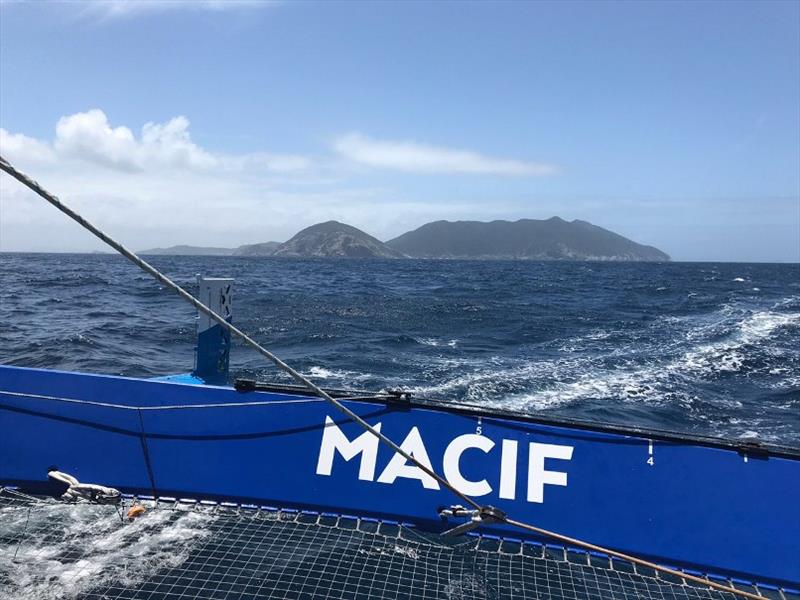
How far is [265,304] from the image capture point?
28562 mm

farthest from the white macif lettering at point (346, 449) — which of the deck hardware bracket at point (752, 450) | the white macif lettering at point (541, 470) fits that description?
the deck hardware bracket at point (752, 450)

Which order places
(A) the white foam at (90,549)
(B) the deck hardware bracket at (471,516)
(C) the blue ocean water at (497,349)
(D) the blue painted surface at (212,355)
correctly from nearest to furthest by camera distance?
1. (A) the white foam at (90,549)
2. (B) the deck hardware bracket at (471,516)
3. (D) the blue painted surface at (212,355)
4. (C) the blue ocean water at (497,349)

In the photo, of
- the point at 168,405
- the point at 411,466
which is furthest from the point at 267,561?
the point at 168,405

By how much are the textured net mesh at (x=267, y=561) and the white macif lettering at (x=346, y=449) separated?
37cm

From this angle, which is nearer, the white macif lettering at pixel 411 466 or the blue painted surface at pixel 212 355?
the white macif lettering at pixel 411 466

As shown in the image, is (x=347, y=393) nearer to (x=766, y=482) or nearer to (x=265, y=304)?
(x=766, y=482)

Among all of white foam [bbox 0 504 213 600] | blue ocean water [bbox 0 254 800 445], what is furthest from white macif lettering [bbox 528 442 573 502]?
blue ocean water [bbox 0 254 800 445]

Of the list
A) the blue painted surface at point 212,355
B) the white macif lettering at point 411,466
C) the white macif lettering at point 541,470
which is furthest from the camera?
the blue painted surface at point 212,355

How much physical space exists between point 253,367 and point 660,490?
1191 centimetres

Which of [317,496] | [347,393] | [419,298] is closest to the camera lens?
[317,496]

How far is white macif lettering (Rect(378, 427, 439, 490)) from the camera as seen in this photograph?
4.64 m

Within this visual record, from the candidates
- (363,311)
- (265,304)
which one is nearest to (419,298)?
(363,311)

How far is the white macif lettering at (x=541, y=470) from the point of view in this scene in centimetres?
448

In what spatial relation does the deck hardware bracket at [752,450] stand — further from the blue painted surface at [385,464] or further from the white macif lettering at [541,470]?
the white macif lettering at [541,470]
